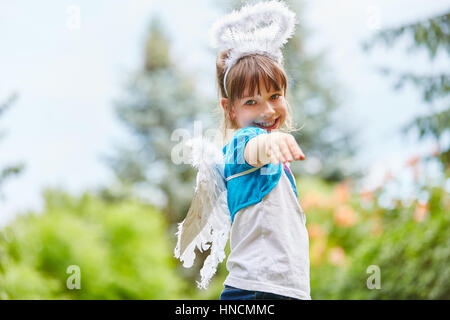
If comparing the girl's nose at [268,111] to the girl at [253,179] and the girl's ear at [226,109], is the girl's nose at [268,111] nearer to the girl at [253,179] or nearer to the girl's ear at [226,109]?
the girl at [253,179]

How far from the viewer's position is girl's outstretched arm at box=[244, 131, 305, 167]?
136 centimetres

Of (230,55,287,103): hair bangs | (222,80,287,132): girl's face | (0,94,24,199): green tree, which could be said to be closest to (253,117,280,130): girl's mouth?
(222,80,287,132): girl's face

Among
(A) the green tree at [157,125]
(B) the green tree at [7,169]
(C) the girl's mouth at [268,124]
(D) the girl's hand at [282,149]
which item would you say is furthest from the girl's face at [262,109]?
(A) the green tree at [157,125]

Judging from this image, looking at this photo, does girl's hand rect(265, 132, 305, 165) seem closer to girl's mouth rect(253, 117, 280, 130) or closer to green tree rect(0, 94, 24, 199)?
girl's mouth rect(253, 117, 280, 130)

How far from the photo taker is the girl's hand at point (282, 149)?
1.35 meters

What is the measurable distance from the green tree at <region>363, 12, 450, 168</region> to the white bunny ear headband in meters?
3.15

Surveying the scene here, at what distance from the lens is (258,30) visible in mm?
1849

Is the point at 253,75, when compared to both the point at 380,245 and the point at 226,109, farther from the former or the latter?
the point at 380,245

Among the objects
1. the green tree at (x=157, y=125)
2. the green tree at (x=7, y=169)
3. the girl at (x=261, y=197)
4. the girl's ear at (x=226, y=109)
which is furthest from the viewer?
the green tree at (x=157, y=125)

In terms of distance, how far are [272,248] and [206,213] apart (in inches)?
14.4

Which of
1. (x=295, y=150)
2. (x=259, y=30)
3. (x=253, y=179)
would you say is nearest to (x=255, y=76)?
(x=259, y=30)

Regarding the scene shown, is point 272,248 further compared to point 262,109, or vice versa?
point 262,109
